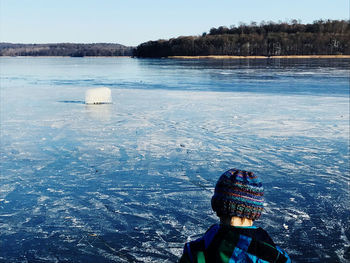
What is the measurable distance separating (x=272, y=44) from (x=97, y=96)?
387 ft

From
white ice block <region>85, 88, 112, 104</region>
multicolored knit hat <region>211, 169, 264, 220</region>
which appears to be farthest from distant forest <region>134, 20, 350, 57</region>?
multicolored knit hat <region>211, 169, 264, 220</region>

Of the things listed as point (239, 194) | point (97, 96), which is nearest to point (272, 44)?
point (97, 96)

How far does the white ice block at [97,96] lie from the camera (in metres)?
15.5

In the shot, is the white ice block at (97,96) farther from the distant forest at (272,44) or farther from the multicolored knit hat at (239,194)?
the distant forest at (272,44)

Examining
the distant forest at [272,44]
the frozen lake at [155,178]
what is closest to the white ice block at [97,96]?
the frozen lake at [155,178]

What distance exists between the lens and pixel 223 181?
1.75 m

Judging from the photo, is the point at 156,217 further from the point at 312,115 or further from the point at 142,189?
the point at 312,115

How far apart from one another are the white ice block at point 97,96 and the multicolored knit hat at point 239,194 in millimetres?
14211

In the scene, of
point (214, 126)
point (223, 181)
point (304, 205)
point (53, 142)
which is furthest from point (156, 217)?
point (214, 126)

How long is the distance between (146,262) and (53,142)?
5.60 meters

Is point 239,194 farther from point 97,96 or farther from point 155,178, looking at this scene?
point 97,96

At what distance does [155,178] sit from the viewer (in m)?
6.24

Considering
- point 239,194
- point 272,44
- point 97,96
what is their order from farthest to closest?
point 272,44
point 97,96
point 239,194

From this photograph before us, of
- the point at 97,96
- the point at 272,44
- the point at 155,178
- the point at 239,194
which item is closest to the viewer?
the point at 239,194
